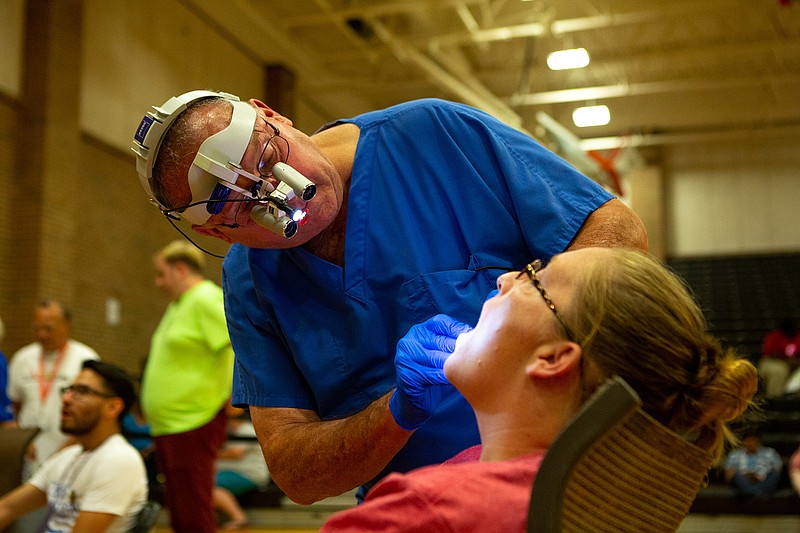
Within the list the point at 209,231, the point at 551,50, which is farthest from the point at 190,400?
the point at 551,50

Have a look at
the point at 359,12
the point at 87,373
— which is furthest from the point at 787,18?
the point at 87,373

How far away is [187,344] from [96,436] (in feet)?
2.70

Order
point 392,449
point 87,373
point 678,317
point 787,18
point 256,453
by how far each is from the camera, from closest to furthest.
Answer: point 678,317 → point 392,449 → point 87,373 → point 256,453 → point 787,18

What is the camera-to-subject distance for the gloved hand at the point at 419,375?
1226 mm

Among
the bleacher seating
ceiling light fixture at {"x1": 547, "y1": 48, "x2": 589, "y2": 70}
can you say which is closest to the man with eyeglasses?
the bleacher seating

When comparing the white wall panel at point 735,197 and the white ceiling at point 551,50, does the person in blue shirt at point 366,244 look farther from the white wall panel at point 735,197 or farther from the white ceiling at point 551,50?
the white wall panel at point 735,197

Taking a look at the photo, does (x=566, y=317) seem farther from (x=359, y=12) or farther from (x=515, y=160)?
(x=359, y=12)

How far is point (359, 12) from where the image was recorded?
10578mm

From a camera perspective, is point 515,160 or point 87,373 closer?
point 515,160

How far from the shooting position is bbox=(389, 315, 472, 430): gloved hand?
4.02 ft

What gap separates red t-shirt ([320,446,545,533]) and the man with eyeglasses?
2513mm

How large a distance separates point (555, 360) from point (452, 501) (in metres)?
0.22

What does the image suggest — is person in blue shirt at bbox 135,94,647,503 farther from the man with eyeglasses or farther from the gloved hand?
the man with eyeglasses

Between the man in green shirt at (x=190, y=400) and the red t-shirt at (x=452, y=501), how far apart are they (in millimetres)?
3264
